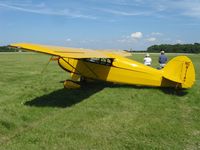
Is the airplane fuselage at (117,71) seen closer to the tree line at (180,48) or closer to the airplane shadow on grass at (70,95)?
the airplane shadow on grass at (70,95)

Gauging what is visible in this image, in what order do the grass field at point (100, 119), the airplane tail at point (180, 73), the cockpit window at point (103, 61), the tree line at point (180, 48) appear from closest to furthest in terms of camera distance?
the grass field at point (100, 119) < the airplane tail at point (180, 73) < the cockpit window at point (103, 61) < the tree line at point (180, 48)

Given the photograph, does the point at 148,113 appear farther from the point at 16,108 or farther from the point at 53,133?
the point at 16,108

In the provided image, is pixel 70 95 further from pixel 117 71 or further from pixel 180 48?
pixel 180 48

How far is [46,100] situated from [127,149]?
4.55 m

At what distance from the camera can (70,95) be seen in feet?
34.2

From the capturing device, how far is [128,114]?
798 centimetres

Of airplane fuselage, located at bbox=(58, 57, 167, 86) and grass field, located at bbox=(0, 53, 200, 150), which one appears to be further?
airplane fuselage, located at bbox=(58, 57, 167, 86)

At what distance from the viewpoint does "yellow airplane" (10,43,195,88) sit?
33.2 feet

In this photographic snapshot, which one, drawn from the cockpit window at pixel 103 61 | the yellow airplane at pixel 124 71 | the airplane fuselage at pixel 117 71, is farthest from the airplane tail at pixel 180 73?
the cockpit window at pixel 103 61

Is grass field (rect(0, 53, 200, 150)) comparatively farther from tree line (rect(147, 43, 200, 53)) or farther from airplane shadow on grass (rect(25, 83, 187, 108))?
tree line (rect(147, 43, 200, 53))

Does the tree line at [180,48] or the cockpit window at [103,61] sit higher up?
the tree line at [180,48]

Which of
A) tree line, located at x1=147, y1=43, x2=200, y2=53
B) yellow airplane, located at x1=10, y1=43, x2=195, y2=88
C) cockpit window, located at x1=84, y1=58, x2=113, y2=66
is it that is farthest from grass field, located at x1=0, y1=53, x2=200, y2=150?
tree line, located at x1=147, y1=43, x2=200, y2=53

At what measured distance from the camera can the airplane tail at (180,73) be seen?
33.1ft

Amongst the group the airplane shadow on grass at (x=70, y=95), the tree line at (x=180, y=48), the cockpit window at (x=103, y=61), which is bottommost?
the airplane shadow on grass at (x=70, y=95)
